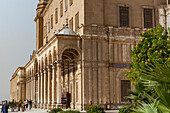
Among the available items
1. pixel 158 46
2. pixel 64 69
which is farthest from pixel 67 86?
pixel 158 46

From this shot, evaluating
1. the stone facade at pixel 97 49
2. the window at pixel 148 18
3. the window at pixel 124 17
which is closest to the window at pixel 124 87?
the stone facade at pixel 97 49

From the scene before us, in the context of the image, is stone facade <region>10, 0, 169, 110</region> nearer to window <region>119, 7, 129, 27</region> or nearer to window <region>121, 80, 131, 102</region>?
window <region>121, 80, 131, 102</region>

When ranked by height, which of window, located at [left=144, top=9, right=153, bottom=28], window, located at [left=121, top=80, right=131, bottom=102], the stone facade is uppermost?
window, located at [left=144, top=9, right=153, bottom=28]

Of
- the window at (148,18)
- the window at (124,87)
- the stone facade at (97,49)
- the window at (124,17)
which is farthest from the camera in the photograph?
the window at (148,18)

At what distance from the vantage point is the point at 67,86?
33844 millimetres

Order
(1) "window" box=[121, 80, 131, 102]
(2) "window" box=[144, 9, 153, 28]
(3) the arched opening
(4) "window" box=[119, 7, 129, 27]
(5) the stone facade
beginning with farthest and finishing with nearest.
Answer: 1. (2) "window" box=[144, 9, 153, 28]
2. (4) "window" box=[119, 7, 129, 27]
3. (1) "window" box=[121, 80, 131, 102]
4. (3) the arched opening
5. (5) the stone facade

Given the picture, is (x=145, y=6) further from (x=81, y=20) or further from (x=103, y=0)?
(x=81, y=20)

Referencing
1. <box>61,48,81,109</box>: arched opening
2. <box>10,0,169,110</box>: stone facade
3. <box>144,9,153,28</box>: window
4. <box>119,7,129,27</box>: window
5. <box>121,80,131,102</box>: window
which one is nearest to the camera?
<box>10,0,169,110</box>: stone facade

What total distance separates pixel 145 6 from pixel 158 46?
1196 centimetres

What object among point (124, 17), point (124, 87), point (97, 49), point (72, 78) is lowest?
point (124, 87)

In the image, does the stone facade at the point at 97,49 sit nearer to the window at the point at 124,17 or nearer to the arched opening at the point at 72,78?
the arched opening at the point at 72,78

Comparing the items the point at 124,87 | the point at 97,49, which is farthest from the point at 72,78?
the point at 124,87

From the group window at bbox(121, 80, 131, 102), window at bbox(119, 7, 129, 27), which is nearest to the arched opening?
window at bbox(121, 80, 131, 102)

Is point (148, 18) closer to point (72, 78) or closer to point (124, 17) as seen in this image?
point (124, 17)
